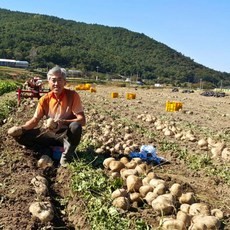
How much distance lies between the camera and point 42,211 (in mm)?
4340

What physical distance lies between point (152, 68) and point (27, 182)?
16254cm

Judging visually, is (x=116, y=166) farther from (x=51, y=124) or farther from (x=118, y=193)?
(x=118, y=193)

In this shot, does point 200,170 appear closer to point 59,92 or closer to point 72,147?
point 72,147

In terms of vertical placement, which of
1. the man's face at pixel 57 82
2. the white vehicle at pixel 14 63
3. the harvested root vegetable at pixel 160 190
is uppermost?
the man's face at pixel 57 82

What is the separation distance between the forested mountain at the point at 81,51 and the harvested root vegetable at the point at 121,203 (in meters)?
111

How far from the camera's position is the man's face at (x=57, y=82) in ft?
20.1

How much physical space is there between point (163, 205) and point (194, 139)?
16.8ft

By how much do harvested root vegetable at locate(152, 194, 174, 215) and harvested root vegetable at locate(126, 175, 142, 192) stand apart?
574mm

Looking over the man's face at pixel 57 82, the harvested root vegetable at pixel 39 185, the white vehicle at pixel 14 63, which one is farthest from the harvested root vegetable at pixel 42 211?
the white vehicle at pixel 14 63

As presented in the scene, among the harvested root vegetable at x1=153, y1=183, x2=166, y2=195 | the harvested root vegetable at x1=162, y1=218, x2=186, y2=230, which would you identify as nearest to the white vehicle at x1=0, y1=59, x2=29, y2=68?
the harvested root vegetable at x1=153, y1=183, x2=166, y2=195

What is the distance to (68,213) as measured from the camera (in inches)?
187

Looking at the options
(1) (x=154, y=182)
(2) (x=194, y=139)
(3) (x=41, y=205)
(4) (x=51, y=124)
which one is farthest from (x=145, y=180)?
(2) (x=194, y=139)

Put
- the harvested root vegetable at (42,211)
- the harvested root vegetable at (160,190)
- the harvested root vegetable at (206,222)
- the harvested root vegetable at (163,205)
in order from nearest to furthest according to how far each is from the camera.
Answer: the harvested root vegetable at (206,222) < the harvested root vegetable at (42,211) < the harvested root vegetable at (163,205) < the harvested root vegetable at (160,190)

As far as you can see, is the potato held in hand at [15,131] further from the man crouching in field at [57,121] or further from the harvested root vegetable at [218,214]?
the harvested root vegetable at [218,214]
